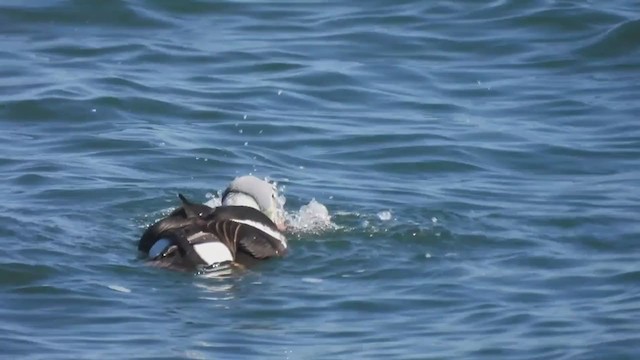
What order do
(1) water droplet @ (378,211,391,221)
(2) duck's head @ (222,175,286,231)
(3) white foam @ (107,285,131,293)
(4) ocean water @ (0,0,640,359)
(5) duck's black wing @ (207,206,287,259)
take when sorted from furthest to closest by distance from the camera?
1. (1) water droplet @ (378,211,391,221)
2. (2) duck's head @ (222,175,286,231)
3. (5) duck's black wing @ (207,206,287,259)
4. (3) white foam @ (107,285,131,293)
5. (4) ocean water @ (0,0,640,359)

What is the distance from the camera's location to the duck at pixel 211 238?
921 cm

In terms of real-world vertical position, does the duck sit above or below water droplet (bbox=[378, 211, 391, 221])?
above

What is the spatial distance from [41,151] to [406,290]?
4.11m

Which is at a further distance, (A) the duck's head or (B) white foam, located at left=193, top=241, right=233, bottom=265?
(A) the duck's head

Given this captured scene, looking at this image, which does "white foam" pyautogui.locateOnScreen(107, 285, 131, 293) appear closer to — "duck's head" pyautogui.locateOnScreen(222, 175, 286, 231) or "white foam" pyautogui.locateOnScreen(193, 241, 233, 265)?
"white foam" pyautogui.locateOnScreen(193, 241, 233, 265)

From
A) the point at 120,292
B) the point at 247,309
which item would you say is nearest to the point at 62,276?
the point at 120,292

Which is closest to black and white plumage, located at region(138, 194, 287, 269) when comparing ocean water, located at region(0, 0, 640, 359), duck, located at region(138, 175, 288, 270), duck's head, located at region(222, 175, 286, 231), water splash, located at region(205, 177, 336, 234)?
duck, located at region(138, 175, 288, 270)

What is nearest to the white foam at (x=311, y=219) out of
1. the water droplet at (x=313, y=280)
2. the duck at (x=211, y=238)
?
the duck at (x=211, y=238)

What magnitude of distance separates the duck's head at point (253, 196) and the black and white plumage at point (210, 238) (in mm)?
309

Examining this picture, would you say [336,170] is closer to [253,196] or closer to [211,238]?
[253,196]

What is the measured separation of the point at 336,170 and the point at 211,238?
9.53 feet

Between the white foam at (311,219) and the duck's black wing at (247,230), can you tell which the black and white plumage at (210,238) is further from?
the white foam at (311,219)

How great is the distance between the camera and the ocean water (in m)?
8.51

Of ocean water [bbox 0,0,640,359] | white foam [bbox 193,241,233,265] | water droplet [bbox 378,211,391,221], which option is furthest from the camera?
water droplet [bbox 378,211,391,221]
